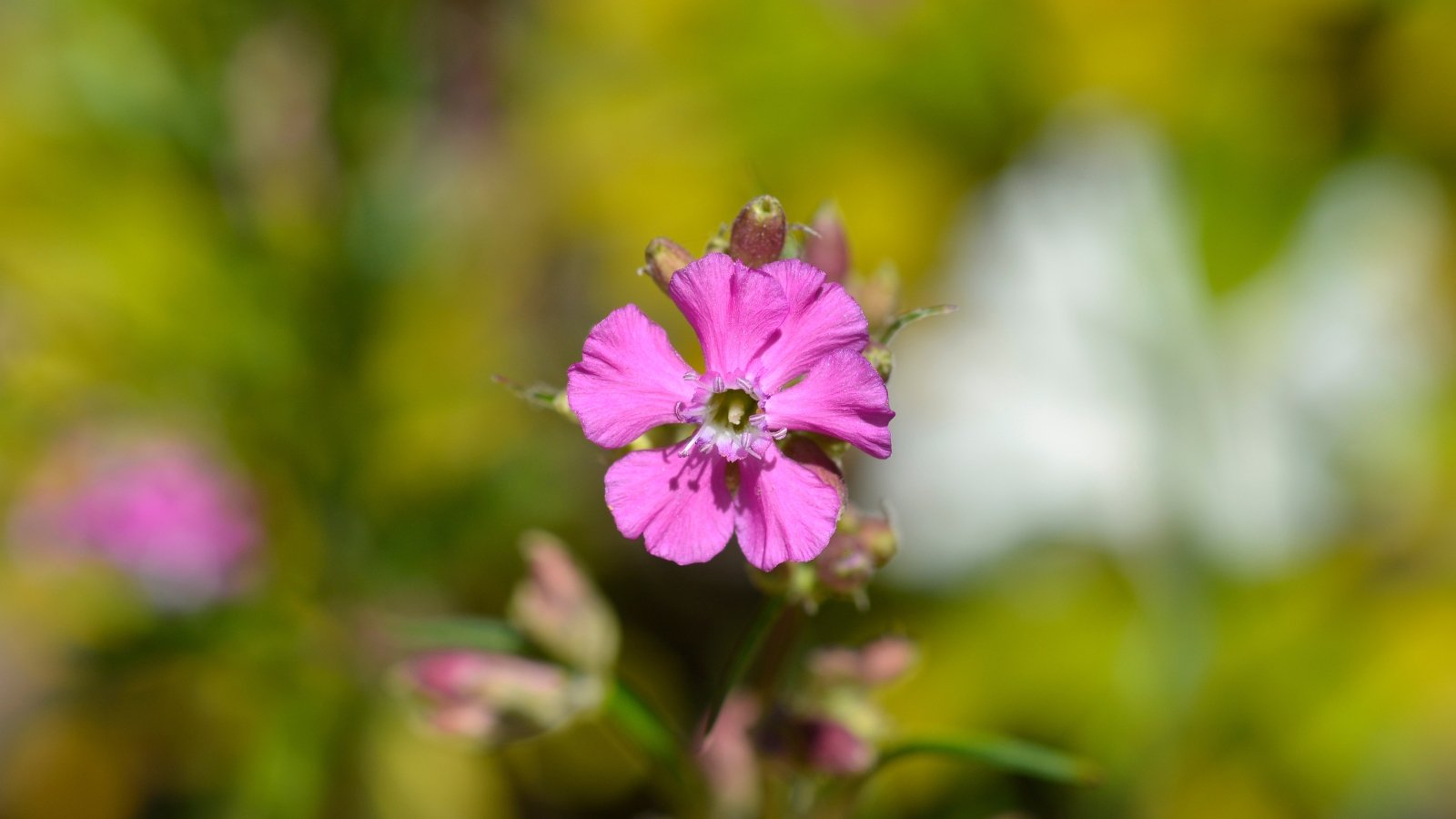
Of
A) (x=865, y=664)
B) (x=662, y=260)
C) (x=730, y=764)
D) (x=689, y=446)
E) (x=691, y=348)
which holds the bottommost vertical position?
(x=730, y=764)

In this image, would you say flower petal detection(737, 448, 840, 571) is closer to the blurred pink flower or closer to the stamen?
the stamen

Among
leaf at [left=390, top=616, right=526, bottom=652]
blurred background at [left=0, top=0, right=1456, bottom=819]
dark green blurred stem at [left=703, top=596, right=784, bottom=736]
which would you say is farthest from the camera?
blurred background at [left=0, top=0, right=1456, bottom=819]

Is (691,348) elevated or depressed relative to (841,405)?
elevated

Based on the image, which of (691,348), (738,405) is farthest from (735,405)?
(691,348)

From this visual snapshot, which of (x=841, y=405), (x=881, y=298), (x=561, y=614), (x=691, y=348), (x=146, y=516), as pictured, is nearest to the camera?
(x=841, y=405)

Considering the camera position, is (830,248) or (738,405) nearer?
(738,405)

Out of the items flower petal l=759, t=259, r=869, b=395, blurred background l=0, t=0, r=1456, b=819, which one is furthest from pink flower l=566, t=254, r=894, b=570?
blurred background l=0, t=0, r=1456, b=819

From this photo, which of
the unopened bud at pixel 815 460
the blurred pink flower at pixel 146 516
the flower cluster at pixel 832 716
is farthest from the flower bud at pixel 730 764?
the blurred pink flower at pixel 146 516

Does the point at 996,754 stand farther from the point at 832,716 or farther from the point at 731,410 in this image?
the point at 731,410
